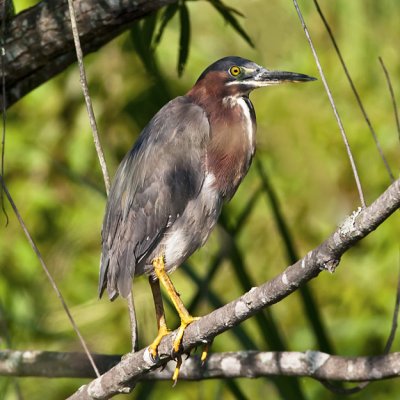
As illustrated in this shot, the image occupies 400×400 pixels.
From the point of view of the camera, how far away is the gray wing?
2766mm

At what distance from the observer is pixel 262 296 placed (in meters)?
1.96

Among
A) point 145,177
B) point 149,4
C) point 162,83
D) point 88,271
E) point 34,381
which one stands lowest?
point 34,381

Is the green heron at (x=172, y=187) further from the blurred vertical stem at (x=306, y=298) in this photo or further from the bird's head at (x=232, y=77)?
the blurred vertical stem at (x=306, y=298)

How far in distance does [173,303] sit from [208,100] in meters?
0.64

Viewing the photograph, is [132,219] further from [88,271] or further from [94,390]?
[88,271]

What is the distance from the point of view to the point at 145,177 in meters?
2.79

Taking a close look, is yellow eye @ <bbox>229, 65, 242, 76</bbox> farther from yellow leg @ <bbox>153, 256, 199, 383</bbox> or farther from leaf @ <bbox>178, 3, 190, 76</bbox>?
yellow leg @ <bbox>153, 256, 199, 383</bbox>

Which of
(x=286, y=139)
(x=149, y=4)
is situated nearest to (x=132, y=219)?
(x=149, y=4)

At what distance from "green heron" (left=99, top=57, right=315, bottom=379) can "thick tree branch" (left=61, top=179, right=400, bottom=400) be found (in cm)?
36

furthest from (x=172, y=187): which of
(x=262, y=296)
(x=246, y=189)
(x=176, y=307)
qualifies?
(x=246, y=189)

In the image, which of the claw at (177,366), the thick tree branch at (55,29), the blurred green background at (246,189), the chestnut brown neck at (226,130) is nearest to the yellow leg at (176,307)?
the claw at (177,366)

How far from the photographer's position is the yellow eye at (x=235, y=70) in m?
2.87

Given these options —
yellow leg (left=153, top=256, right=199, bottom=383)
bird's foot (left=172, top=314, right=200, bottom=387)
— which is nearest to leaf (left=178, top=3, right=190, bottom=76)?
yellow leg (left=153, top=256, right=199, bottom=383)

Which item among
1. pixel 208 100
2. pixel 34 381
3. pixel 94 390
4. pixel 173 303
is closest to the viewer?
pixel 94 390
